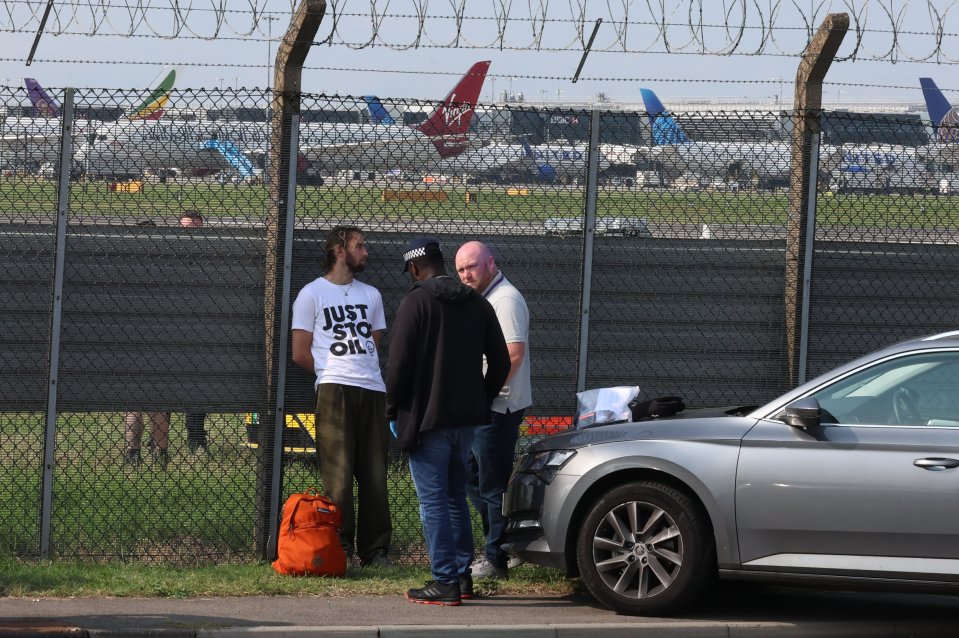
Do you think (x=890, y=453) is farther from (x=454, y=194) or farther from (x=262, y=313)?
(x=262, y=313)

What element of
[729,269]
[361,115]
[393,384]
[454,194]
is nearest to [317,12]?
[361,115]

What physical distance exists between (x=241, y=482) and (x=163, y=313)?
126cm

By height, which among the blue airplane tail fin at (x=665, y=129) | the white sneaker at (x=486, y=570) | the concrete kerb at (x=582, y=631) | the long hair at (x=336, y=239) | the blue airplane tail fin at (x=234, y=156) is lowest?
the concrete kerb at (x=582, y=631)

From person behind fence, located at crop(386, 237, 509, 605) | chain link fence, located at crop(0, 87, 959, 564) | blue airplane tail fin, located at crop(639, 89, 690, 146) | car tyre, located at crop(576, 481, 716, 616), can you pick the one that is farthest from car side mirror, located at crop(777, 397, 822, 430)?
blue airplane tail fin, located at crop(639, 89, 690, 146)

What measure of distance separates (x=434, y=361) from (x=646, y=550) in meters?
1.47

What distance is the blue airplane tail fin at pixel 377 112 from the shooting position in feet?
26.4

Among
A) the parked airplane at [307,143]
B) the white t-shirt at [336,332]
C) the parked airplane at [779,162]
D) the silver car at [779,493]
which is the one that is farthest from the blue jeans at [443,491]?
the parked airplane at [779,162]

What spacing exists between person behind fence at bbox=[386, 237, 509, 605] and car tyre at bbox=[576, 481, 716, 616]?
711 millimetres

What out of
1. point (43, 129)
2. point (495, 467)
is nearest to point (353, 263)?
point (495, 467)

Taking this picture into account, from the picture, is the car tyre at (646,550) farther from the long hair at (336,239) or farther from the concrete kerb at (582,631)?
the long hair at (336,239)

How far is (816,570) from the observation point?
6.71 meters

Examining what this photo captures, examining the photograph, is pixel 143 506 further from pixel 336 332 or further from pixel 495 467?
pixel 495 467

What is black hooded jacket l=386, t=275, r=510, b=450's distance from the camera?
6875 mm

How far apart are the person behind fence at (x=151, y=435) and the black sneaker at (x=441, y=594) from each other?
6.80ft
